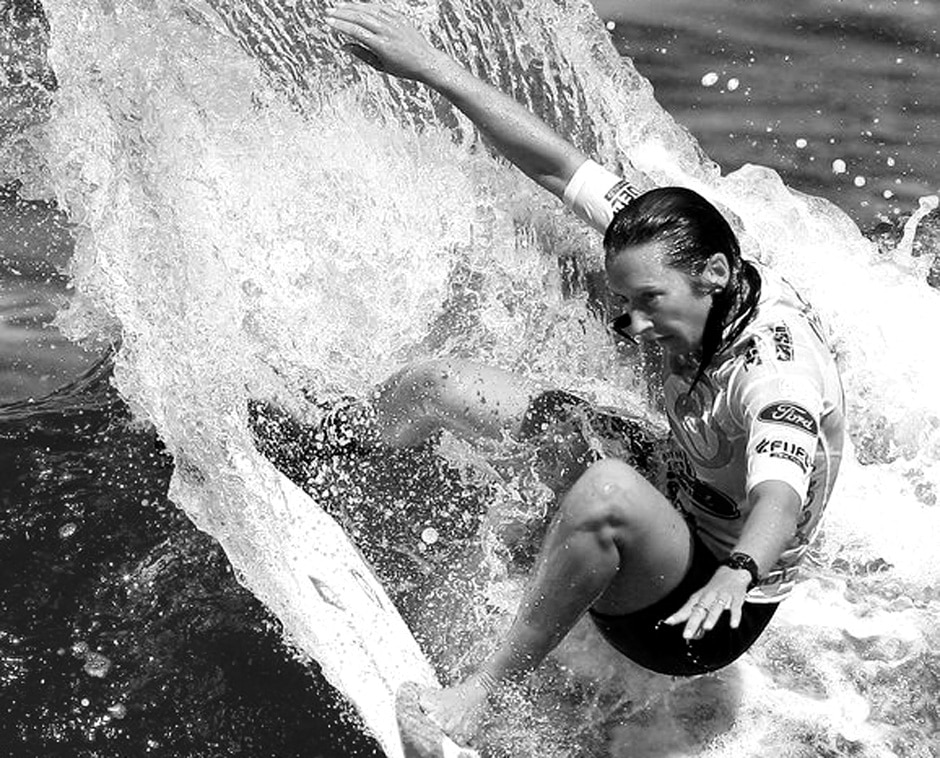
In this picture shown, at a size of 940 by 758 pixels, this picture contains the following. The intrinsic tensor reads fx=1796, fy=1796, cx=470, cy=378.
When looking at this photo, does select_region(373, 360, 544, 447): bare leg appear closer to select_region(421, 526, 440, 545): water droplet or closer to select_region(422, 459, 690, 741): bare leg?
select_region(421, 526, 440, 545): water droplet

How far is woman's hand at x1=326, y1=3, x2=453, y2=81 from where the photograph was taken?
3.94 m

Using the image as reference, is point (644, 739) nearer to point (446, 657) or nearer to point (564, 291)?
point (446, 657)

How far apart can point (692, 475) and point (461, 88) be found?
1044 mm

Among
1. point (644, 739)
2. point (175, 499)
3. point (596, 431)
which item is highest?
point (596, 431)

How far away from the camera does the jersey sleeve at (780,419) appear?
318cm

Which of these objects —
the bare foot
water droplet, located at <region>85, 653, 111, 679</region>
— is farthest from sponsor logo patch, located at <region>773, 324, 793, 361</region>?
Result: water droplet, located at <region>85, 653, 111, 679</region>

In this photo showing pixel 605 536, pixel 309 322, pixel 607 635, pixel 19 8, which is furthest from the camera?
pixel 19 8

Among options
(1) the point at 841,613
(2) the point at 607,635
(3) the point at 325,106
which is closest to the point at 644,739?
(2) the point at 607,635

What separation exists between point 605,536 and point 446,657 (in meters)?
0.73

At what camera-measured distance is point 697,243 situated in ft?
10.9

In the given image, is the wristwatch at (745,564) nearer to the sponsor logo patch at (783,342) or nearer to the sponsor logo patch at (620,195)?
the sponsor logo patch at (783,342)

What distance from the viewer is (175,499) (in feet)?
12.9

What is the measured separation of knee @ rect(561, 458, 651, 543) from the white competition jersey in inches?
8.3

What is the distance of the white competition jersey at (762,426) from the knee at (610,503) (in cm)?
21
